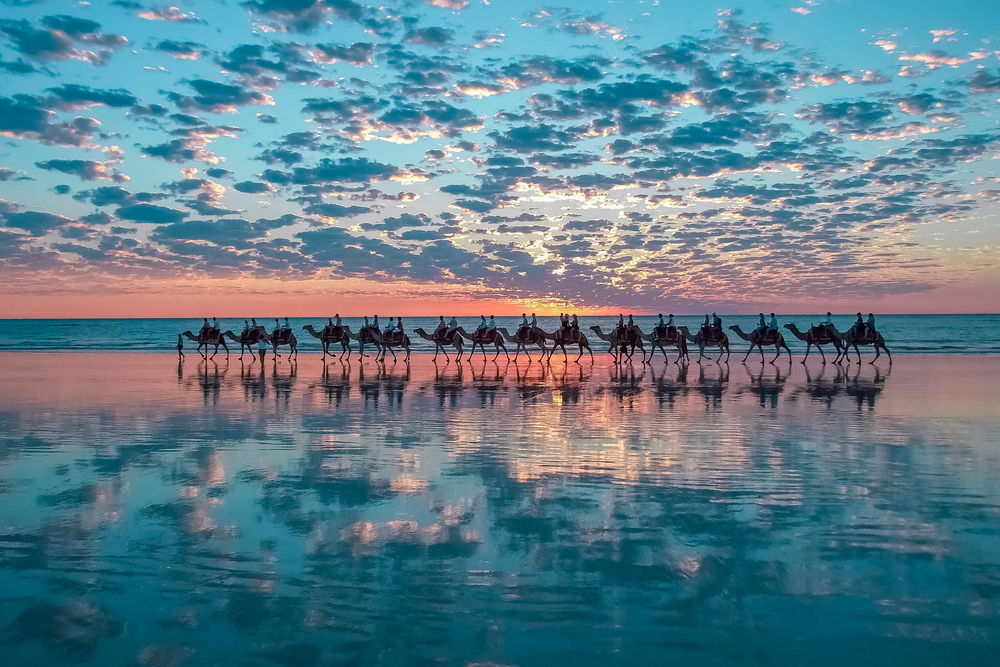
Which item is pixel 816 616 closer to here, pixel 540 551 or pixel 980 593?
pixel 980 593

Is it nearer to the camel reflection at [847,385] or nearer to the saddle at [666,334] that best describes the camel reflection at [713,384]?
the camel reflection at [847,385]

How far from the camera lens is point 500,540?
599 cm

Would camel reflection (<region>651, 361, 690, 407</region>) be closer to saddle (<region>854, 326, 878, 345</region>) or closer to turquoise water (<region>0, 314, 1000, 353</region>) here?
saddle (<region>854, 326, 878, 345</region>)

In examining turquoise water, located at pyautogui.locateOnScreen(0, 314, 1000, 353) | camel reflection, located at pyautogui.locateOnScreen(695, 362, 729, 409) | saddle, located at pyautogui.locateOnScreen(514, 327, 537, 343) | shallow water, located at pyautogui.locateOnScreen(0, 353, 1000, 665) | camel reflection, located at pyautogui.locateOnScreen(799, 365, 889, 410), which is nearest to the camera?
shallow water, located at pyautogui.locateOnScreen(0, 353, 1000, 665)

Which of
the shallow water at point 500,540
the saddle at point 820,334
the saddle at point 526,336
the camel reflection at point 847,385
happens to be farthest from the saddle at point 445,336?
the shallow water at point 500,540

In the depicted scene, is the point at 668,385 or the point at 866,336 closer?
the point at 668,385

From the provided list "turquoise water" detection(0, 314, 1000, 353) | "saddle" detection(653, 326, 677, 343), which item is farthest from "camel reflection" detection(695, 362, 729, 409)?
"turquoise water" detection(0, 314, 1000, 353)

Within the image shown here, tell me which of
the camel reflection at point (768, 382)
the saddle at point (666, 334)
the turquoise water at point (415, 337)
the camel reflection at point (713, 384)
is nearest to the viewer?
the camel reflection at point (713, 384)

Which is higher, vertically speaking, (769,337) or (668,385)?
(769,337)

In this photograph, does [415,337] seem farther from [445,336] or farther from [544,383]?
[544,383]

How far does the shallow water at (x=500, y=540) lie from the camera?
14.0 feet

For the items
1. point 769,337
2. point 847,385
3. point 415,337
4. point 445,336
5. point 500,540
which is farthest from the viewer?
point 415,337

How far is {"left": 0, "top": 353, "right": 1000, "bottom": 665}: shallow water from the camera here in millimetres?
4274

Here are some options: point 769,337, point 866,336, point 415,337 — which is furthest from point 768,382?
point 415,337
